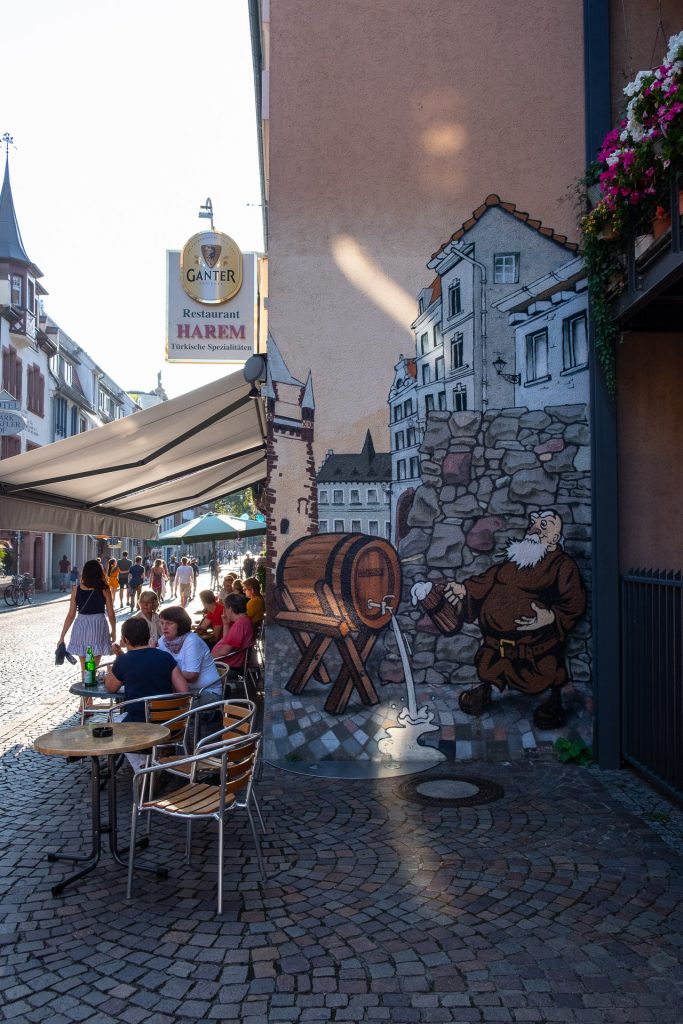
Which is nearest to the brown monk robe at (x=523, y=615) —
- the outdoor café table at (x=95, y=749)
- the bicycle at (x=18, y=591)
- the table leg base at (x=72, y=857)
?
the outdoor café table at (x=95, y=749)

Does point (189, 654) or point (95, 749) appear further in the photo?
point (189, 654)

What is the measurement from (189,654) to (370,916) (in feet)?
9.00

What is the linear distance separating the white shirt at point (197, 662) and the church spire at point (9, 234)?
1489 inches

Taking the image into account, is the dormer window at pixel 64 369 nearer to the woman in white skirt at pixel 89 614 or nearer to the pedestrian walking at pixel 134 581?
the pedestrian walking at pixel 134 581

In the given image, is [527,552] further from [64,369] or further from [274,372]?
[64,369]

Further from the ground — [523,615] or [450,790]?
[523,615]

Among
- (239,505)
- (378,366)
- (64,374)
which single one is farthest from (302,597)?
(239,505)

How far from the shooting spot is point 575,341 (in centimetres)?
688

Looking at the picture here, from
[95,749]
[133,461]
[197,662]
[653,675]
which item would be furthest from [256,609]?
[95,749]

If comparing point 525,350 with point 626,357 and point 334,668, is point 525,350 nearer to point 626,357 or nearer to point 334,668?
point 626,357

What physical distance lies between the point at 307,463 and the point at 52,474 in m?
2.47

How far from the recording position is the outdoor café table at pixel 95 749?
4.31 meters

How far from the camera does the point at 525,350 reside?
22.9 ft

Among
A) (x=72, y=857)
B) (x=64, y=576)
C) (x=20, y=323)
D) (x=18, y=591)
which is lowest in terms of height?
(x=72, y=857)
